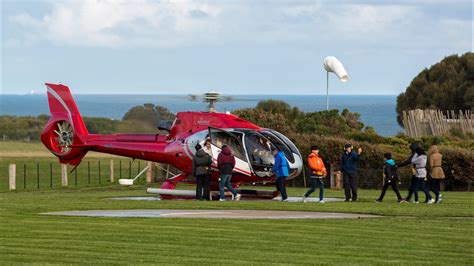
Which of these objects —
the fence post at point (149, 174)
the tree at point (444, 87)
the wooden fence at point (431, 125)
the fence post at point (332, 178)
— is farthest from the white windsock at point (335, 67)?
the tree at point (444, 87)

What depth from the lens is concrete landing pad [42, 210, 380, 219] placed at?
2553cm

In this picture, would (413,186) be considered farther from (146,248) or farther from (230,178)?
(146,248)

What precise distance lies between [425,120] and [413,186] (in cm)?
3685

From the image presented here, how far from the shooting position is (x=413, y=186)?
31.5m

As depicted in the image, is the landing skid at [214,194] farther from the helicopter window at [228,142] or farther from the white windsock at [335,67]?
the white windsock at [335,67]

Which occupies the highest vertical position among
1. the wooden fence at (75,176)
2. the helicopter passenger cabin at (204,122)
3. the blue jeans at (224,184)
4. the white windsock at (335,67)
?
the white windsock at (335,67)

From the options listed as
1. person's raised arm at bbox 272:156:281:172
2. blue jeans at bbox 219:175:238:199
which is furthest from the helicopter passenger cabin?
person's raised arm at bbox 272:156:281:172

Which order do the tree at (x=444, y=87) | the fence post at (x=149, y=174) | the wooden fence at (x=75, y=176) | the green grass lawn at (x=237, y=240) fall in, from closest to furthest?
the green grass lawn at (x=237, y=240)
the wooden fence at (x=75, y=176)
the fence post at (x=149, y=174)
the tree at (x=444, y=87)

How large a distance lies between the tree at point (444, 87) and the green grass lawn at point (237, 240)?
67745 millimetres

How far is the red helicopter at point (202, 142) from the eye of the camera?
114 feet

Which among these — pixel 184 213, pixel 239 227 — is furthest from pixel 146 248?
pixel 184 213

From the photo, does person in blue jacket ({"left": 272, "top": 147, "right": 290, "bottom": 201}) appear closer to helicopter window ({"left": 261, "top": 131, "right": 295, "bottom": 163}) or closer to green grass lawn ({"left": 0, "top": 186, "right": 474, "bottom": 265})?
helicopter window ({"left": 261, "top": 131, "right": 295, "bottom": 163})

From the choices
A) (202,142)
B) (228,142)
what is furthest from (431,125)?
(202,142)

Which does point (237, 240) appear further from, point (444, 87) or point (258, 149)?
point (444, 87)
